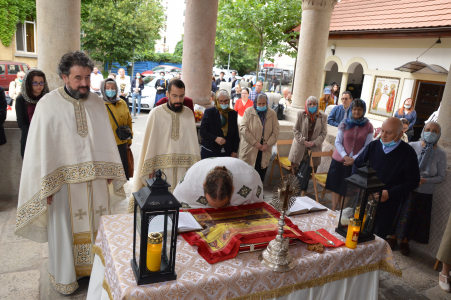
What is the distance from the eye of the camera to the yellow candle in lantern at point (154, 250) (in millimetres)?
1996

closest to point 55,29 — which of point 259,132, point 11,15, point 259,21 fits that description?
point 259,132

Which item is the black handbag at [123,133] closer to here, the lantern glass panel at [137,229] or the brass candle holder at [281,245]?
the lantern glass panel at [137,229]

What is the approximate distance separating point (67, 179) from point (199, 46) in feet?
12.4

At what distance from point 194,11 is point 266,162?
9.59ft

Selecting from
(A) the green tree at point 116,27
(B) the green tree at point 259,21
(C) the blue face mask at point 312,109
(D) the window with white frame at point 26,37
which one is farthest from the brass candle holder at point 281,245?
(D) the window with white frame at point 26,37

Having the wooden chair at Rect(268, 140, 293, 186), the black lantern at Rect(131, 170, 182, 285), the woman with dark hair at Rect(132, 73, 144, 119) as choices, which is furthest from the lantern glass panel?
the woman with dark hair at Rect(132, 73, 144, 119)

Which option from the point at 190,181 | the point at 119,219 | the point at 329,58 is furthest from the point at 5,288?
the point at 329,58

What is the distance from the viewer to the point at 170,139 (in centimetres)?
429

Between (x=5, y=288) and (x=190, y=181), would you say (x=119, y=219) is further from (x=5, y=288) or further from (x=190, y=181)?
(x=5, y=288)

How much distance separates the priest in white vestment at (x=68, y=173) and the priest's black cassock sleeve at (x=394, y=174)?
9.59ft

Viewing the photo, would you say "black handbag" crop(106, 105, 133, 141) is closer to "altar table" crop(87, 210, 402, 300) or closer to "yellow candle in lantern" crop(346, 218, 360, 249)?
"altar table" crop(87, 210, 402, 300)

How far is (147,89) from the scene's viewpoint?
15445mm

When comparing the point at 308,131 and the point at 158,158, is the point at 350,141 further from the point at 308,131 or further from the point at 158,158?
the point at 158,158

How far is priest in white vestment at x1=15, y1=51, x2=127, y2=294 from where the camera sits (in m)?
3.20
